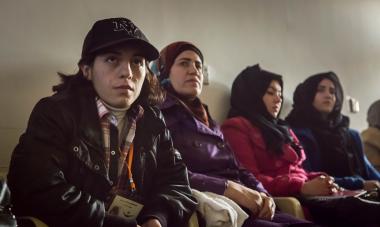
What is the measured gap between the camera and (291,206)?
5.73 feet

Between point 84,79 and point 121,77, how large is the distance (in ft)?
0.53

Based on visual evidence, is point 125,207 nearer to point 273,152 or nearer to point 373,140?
point 273,152

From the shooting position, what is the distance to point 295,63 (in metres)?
2.98

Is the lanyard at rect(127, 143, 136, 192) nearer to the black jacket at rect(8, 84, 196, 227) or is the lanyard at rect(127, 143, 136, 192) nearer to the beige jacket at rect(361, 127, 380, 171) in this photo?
the black jacket at rect(8, 84, 196, 227)

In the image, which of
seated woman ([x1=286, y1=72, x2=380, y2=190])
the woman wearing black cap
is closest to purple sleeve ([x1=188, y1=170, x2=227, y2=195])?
the woman wearing black cap

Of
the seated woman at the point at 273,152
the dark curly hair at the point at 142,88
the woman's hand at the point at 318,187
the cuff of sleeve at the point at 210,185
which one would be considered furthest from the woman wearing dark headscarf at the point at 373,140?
the dark curly hair at the point at 142,88

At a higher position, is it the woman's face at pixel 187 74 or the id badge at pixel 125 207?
the woman's face at pixel 187 74

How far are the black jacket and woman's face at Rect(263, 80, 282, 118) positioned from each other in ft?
3.43

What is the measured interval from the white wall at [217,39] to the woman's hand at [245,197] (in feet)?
2.82

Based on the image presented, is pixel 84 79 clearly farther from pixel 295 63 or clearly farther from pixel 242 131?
pixel 295 63

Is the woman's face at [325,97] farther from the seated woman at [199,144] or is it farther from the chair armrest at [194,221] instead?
the chair armrest at [194,221]

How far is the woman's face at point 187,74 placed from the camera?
6.06 ft

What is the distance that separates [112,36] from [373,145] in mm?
2599

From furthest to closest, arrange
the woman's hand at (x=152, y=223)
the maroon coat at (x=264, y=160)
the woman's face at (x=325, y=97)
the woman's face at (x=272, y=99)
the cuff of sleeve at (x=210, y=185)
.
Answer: the woman's face at (x=325, y=97) < the woman's face at (x=272, y=99) < the maroon coat at (x=264, y=160) < the cuff of sleeve at (x=210, y=185) < the woman's hand at (x=152, y=223)
